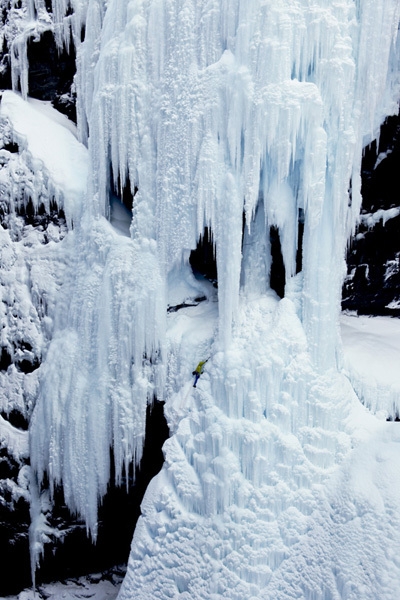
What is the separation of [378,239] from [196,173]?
9.38 ft

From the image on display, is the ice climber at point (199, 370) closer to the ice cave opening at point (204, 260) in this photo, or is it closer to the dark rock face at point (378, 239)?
the ice cave opening at point (204, 260)

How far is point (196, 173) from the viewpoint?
559cm

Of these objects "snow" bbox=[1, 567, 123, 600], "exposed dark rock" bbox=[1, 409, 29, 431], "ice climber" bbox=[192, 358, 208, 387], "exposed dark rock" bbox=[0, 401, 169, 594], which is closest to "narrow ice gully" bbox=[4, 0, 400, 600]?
"ice climber" bbox=[192, 358, 208, 387]

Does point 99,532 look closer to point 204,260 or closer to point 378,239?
point 204,260

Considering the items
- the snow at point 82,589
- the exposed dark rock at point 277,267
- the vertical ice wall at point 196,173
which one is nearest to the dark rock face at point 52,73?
the vertical ice wall at point 196,173

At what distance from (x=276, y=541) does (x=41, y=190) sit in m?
4.92

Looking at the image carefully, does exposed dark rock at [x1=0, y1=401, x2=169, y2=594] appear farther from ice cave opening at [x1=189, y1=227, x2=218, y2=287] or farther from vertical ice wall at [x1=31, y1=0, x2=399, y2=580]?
ice cave opening at [x1=189, y1=227, x2=218, y2=287]

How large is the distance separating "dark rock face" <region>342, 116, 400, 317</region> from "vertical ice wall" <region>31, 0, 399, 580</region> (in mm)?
570

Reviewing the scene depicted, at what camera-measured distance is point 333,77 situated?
5.10m

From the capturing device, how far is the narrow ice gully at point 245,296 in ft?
16.8

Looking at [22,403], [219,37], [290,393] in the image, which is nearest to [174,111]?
[219,37]

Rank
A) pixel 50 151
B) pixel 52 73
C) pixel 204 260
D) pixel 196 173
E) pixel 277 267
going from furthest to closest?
pixel 52 73 → pixel 50 151 → pixel 204 260 → pixel 277 267 → pixel 196 173

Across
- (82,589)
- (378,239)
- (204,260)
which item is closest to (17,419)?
(82,589)

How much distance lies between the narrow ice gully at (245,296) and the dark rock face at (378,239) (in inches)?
24.6
